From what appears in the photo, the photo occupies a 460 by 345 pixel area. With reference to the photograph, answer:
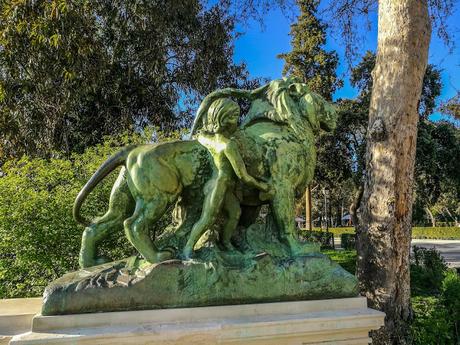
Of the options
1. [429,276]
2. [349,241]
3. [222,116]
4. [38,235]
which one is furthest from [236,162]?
[349,241]

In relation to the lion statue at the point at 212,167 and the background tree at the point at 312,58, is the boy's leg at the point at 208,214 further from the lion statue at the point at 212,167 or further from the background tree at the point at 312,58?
the background tree at the point at 312,58

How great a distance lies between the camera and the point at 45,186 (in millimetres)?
7152

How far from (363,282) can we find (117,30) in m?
8.77

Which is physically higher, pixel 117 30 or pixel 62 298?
pixel 117 30

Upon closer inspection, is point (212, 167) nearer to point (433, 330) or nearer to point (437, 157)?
point (433, 330)

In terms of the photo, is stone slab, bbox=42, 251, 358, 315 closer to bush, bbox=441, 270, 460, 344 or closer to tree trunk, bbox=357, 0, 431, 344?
tree trunk, bbox=357, 0, 431, 344

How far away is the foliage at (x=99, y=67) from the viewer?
8734mm

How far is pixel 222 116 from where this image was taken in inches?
105

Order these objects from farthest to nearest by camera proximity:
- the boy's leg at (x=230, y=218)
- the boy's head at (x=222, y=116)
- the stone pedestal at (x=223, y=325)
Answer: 1. the boy's leg at (x=230, y=218)
2. the boy's head at (x=222, y=116)
3. the stone pedestal at (x=223, y=325)

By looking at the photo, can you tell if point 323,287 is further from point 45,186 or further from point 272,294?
point 45,186

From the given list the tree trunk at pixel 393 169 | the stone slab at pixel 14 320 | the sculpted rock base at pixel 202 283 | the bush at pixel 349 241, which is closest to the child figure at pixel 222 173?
the sculpted rock base at pixel 202 283

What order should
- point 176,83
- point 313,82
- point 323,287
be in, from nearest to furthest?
point 323,287, point 176,83, point 313,82

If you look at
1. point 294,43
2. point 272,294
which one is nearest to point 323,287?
point 272,294

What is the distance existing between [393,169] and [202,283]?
3083mm
